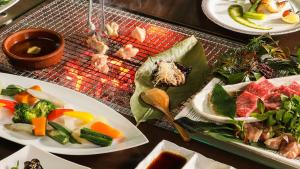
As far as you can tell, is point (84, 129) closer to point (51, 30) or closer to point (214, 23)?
point (51, 30)

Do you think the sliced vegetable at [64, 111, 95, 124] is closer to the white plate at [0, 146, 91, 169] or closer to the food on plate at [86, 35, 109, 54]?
the white plate at [0, 146, 91, 169]

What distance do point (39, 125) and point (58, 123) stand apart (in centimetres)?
8

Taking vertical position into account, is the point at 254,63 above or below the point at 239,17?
above

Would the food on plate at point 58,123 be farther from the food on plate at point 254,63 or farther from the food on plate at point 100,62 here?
the food on plate at point 254,63

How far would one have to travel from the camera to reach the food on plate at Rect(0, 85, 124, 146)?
2.15 meters

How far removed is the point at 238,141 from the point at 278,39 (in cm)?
103

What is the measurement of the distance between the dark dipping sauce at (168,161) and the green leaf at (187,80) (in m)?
0.27

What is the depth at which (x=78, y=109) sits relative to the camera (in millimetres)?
2346

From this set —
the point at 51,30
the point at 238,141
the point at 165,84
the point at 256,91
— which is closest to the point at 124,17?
the point at 51,30

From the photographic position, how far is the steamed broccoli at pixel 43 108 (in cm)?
224

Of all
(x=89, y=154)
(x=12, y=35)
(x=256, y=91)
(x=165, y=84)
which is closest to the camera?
(x=89, y=154)

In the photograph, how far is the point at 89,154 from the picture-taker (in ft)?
6.84

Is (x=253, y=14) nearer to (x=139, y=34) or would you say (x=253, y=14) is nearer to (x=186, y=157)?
(x=139, y=34)

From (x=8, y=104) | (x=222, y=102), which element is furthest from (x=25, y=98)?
(x=222, y=102)
